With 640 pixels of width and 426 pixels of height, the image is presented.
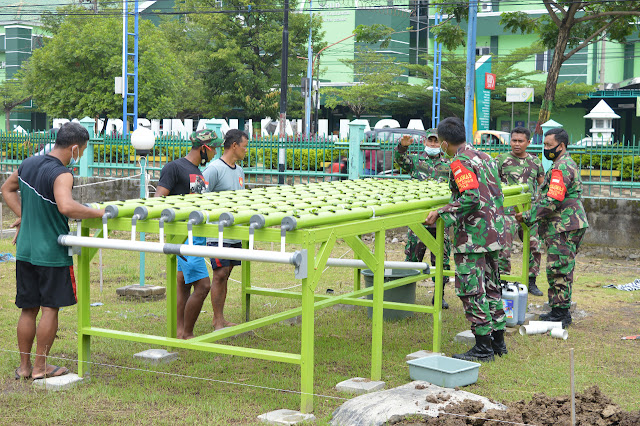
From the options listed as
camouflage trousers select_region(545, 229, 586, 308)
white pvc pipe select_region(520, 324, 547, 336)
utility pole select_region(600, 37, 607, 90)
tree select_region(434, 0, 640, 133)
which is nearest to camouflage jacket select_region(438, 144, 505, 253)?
white pvc pipe select_region(520, 324, 547, 336)

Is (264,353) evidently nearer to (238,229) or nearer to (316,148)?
(238,229)

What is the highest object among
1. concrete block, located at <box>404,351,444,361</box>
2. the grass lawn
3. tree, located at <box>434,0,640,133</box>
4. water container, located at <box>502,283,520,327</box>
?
tree, located at <box>434,0,640,133</box>

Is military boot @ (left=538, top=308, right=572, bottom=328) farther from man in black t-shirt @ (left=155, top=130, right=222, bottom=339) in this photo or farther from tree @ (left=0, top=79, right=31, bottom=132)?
tree @ (left=0, top=79, right=31, bottom=132)

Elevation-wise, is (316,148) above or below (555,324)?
above

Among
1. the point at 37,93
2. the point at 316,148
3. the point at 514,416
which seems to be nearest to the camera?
the point at 514,416

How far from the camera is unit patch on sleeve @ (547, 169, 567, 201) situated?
7266 millimetres

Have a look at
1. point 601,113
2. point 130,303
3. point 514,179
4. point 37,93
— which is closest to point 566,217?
point 514,179

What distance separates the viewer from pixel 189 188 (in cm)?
654

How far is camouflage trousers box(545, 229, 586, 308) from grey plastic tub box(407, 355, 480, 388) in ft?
7.38

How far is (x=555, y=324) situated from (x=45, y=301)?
4.56 meters

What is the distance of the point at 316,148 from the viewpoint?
46.1 ft

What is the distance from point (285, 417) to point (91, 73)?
1072 inches

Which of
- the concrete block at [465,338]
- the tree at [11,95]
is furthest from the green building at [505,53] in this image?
the concrete block at [465,338]

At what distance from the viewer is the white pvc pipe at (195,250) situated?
432cm
